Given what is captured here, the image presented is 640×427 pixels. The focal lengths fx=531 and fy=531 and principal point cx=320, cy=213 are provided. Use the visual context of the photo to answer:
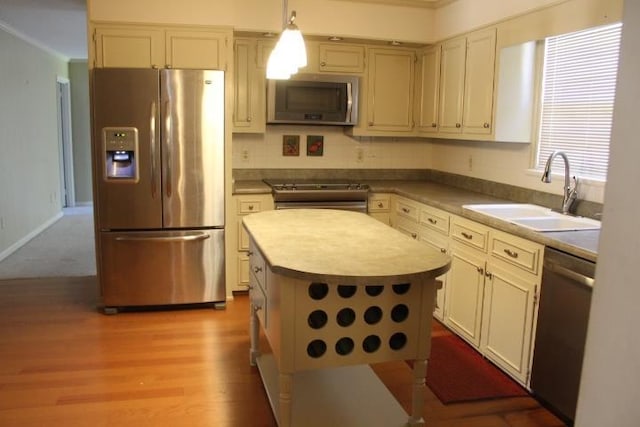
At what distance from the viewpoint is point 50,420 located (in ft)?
8.29

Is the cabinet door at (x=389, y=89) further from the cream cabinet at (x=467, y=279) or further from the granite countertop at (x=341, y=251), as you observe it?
the granite countertop at (x=341, y=251)

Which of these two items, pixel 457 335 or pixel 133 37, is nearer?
pixel 457 335

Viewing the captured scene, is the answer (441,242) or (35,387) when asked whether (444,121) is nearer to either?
(441,242)

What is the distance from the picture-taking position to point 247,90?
438cm

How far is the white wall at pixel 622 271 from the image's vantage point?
0.64m

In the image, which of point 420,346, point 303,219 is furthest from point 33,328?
point 420,346

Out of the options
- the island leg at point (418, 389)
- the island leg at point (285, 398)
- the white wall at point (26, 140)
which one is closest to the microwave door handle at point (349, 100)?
the island leg at point (418, 389)

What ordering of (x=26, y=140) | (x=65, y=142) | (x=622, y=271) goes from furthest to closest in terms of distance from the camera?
1. (x=65, y=142)
2. (x=26, y=140)
3. (x=622, y=271)

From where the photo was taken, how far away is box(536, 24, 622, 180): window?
3.06 m

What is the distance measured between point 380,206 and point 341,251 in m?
2.32

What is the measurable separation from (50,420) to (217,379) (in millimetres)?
837

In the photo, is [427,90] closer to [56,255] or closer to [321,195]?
[321,195]

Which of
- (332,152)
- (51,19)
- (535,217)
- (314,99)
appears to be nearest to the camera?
(535,217)

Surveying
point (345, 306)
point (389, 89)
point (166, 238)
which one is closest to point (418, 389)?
point (345, 306)
